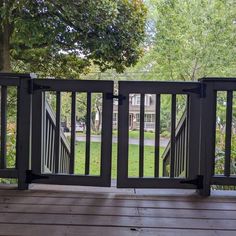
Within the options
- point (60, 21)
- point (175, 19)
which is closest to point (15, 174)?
point (60, 21)

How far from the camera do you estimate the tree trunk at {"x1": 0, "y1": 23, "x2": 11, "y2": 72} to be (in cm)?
677

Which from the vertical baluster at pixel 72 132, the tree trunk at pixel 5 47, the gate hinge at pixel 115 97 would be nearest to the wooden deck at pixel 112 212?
the vertical baluster at pixel 72 132

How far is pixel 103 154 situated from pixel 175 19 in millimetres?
8621

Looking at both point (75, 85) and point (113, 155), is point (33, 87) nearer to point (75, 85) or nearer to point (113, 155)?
point (75, 85)

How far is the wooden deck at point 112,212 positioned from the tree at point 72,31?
Answer: 419 centimetres

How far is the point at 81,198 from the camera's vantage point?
244 cm

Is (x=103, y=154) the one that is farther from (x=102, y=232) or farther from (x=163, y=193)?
(x=102, y=232)

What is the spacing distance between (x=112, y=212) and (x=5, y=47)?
215 inches

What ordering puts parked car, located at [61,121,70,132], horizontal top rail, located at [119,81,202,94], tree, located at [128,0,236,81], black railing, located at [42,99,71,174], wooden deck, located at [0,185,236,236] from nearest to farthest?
wooden deck, located at [0,185,236,236] < horizontal top rail, located at [119,81,202,94] < black railing, located at [42,99,71,174] < parked car, located at [61,121,70,132] < tree, located at [128,0,236,81]

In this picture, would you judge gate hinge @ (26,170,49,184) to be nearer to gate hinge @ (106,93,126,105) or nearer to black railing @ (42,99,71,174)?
black railing @ (42,99,71,174)

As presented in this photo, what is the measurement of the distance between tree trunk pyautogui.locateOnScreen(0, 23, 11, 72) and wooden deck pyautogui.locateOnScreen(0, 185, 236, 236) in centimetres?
452

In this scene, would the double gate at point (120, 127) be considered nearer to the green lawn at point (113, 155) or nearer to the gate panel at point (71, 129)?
the gate panel at point (71, 129)

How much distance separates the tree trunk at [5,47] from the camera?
6770 mm

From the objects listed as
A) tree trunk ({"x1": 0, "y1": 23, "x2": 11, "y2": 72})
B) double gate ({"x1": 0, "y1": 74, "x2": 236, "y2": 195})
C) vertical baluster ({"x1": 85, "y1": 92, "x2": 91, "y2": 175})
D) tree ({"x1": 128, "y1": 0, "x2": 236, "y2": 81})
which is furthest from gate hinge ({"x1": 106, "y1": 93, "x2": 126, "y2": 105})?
tree ({"x1": 128, "y1": 0, "x2": 236, "y2": 81})
